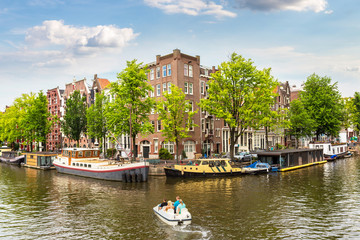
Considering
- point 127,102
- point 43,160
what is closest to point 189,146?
point 127,102

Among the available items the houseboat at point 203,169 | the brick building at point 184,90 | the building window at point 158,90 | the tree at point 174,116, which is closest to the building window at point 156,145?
the brick building at point 184,90

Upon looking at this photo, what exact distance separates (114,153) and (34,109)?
73.1 feet

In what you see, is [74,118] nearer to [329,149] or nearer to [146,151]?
[146,151]

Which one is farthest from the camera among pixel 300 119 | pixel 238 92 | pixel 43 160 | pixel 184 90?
pixel 300 119

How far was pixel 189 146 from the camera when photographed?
59.8 m

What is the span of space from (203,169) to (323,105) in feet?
161

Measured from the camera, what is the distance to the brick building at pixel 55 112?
311 ft

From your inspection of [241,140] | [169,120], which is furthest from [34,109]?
[241,140]

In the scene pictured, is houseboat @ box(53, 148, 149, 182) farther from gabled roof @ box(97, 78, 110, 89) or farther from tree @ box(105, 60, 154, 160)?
gabled roof @ box(97, 78, 110, 89)

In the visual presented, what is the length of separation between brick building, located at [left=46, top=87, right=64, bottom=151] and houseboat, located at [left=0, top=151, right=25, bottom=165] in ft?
57.9

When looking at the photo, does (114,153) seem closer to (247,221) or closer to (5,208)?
(5,208)

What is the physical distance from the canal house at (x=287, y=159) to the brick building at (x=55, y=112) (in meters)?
67.3

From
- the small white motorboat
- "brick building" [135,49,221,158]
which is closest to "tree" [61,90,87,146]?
"brick building" [135,49,221,158]

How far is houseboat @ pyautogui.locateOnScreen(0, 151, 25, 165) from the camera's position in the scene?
67.8m
